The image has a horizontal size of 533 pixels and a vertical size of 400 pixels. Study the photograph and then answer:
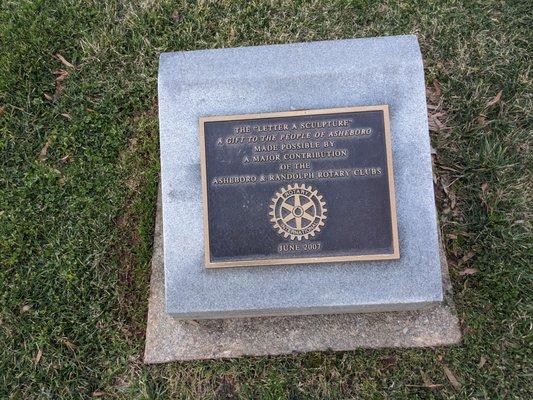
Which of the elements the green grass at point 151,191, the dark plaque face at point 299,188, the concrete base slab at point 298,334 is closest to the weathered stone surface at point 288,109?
the dark plaque face at point 299,188

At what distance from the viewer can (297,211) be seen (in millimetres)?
3215

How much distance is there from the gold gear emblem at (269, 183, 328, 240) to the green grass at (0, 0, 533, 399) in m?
0.99

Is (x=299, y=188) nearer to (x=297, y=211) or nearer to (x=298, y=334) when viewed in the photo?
(x=297, y=211)

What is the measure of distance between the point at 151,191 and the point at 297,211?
4.40 ft

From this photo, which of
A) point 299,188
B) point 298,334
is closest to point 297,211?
point 299,188

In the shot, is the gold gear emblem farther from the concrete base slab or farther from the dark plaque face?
the concrete base slab

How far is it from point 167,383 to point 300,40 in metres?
2.87

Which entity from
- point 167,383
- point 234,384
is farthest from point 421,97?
point 167,383

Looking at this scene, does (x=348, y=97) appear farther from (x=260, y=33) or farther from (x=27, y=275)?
(x=27, y=275)

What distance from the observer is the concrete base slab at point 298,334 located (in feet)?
11.7

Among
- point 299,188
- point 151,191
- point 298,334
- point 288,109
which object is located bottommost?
point 298,334

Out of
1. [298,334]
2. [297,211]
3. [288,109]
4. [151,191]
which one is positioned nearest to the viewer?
[297,211]

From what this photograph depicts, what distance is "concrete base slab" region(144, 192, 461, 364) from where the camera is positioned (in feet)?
11.7

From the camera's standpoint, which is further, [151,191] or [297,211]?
[151,191]
